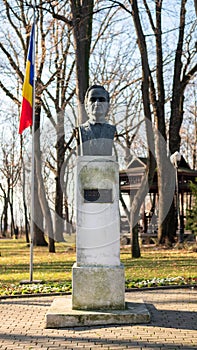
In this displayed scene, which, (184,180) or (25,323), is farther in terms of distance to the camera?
(184,180)

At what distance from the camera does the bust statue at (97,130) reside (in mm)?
8414

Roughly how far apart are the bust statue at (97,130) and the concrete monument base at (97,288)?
1.82m

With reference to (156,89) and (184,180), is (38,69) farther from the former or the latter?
(184,180)

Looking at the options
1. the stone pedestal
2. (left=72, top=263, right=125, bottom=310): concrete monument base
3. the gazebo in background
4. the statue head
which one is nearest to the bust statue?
the statue head

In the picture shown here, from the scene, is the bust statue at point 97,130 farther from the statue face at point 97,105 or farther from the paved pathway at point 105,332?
the paved pathway at point 105,332

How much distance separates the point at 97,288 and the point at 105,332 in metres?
1.00

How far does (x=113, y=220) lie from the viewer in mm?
8250

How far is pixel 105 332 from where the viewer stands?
7.24 meters

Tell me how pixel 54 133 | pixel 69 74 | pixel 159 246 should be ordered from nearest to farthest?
1. pixel 159 246
2. pixel 69 74
3. pixel 54 133

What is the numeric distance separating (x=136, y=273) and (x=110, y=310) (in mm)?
5921

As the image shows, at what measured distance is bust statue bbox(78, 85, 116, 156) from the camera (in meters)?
8.41

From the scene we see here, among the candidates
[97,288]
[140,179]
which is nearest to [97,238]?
[97,288]

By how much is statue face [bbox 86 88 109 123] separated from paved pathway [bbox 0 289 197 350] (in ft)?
10.6

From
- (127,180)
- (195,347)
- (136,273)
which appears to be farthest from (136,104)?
(195,347)
